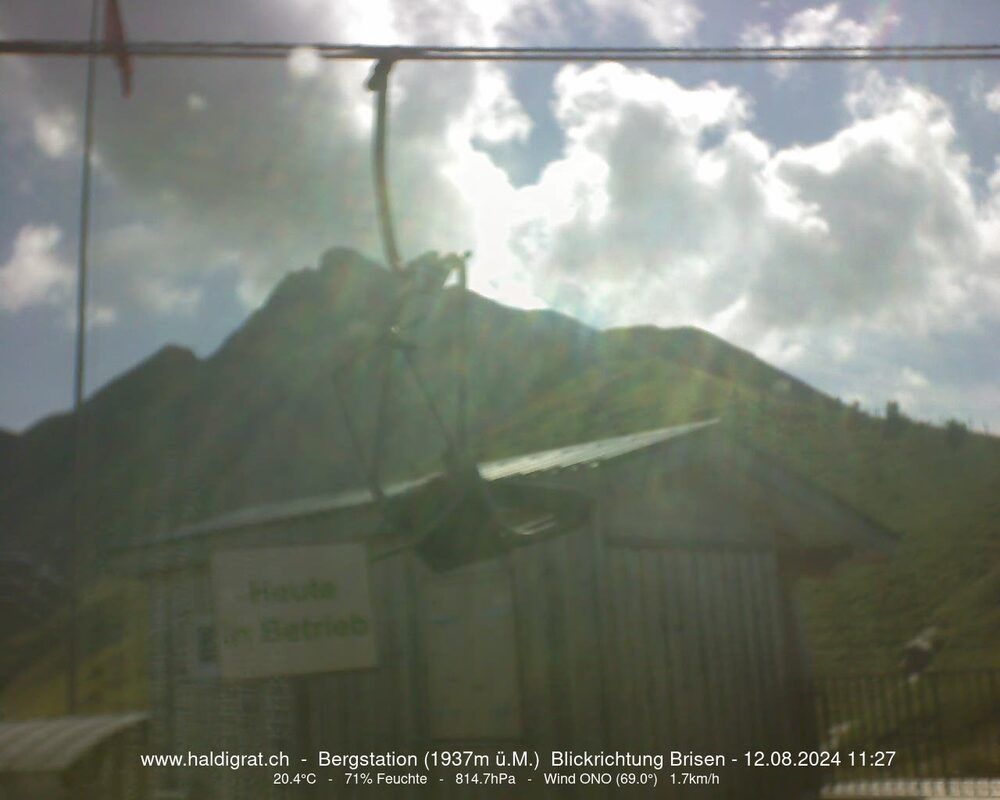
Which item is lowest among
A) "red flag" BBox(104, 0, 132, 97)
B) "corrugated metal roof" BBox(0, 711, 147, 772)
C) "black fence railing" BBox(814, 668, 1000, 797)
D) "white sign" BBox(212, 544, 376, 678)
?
"black fence railing" BBox(814, 668, 1000, 797)

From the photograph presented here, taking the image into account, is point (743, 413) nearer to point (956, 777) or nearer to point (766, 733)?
point (956, 777)

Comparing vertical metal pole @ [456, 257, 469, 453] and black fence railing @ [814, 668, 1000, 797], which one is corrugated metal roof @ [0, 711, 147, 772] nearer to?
vertical metal pole @ [456, 257, 469, 453]

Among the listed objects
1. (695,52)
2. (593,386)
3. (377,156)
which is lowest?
(377,156)

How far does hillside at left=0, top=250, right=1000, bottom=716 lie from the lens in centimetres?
2364

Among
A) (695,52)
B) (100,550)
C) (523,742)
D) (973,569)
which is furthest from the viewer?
(973,569)

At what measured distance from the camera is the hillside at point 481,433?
23641 millimetres

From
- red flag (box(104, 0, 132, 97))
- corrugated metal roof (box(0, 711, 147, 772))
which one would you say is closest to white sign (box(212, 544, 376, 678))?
corrugated metal roof (box(0, 711, 147, 772))

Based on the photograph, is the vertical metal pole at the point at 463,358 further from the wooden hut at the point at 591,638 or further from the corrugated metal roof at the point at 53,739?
the corrugated metal roof at the point at 53,739

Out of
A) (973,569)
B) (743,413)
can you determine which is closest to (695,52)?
(973,569)

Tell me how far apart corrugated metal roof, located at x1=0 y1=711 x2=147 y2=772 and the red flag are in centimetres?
389

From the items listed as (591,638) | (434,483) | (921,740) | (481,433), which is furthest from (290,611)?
(481,433)

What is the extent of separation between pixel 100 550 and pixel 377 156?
1059 cm

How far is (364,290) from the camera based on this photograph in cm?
10812

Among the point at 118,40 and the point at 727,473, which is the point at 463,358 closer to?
the point at 118,40
